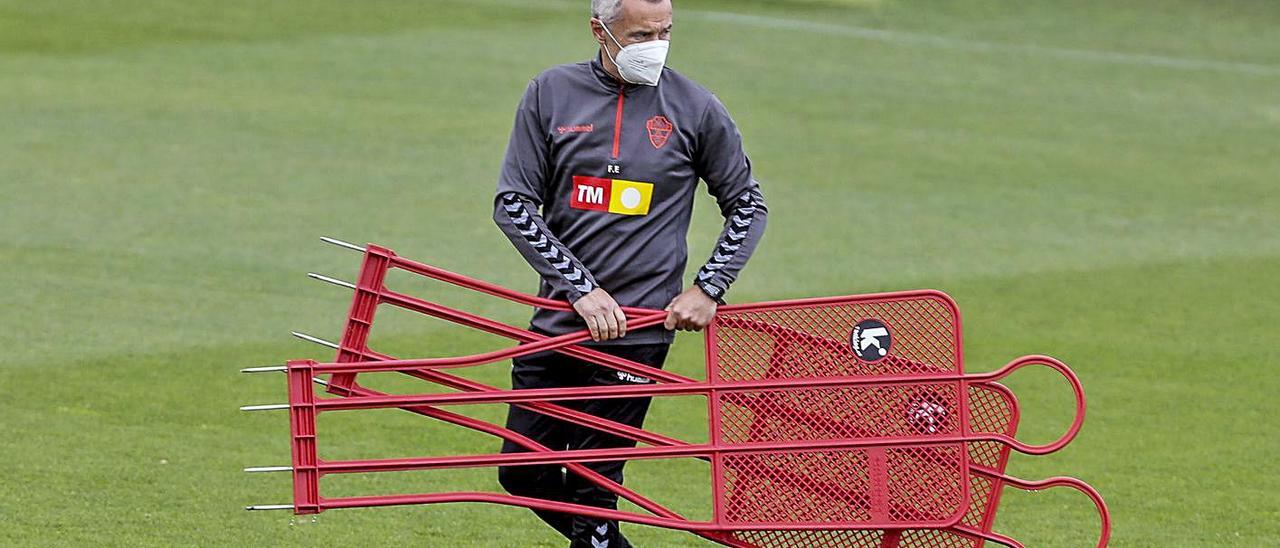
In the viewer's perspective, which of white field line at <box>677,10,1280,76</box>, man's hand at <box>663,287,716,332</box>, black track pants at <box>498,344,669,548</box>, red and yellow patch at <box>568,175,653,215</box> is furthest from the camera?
white field line at <box>677,10,1280,76</box>

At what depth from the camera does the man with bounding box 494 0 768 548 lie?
5.22 meters

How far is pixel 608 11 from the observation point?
208 inches

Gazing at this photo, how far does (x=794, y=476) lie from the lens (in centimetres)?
507

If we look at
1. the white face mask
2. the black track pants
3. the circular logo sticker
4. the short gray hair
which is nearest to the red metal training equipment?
the circular logo sticker

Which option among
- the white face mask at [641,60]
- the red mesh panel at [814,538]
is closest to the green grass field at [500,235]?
the red mesh panel at [814,538]

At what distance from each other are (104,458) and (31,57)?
12.3 metres

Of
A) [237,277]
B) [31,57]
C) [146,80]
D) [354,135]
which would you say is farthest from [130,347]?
[31,57]

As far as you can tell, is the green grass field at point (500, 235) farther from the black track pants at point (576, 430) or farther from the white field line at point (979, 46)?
the black track pants at point (576, 430)

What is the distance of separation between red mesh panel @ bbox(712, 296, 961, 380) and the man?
0.19 metres

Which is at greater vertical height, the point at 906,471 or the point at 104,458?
the point at 906,471

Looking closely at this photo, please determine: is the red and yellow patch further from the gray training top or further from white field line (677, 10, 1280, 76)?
white field line (677, 10, 1280, 76)

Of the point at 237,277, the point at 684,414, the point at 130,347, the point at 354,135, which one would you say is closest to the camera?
the point at 684,414

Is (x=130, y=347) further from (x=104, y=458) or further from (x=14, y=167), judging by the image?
(x=14, y=167)

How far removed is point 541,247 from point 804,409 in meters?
0.83
